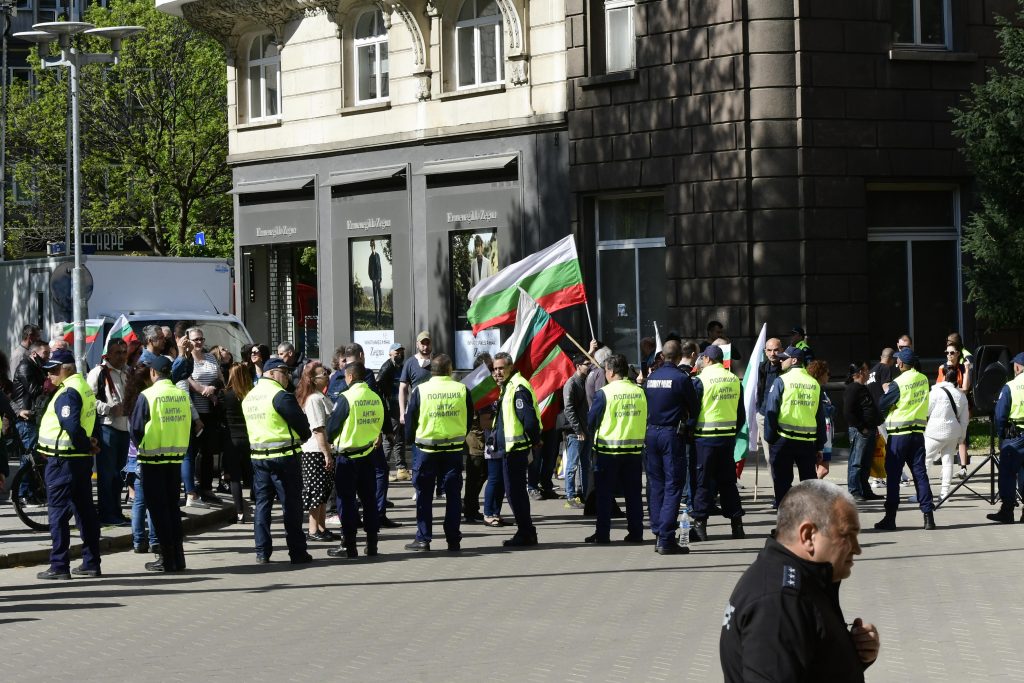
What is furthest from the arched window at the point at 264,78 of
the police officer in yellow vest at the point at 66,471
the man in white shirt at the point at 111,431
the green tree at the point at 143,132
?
the police officer in yellow vest at the point at 66,471

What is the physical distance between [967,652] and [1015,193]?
16474 mm

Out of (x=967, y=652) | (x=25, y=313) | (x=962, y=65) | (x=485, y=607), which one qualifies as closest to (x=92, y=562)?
(x=485, y=607)

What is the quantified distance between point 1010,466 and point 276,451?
7.28m

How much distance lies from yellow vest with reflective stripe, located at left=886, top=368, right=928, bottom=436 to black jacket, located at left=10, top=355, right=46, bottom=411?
31.9ft

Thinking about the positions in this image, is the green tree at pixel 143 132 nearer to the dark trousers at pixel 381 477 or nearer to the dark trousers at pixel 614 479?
the dark trousers at pixel 381 477

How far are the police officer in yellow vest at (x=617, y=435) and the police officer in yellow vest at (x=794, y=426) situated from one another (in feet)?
4.16

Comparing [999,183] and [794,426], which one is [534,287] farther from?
[999,183]

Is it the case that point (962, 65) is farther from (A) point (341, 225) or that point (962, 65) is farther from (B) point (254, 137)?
(B) point (254, 137)

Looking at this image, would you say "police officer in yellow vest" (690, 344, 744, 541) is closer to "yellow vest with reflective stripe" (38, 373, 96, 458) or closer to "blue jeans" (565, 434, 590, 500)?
"blue jeans" (565, 434, 590, 500)

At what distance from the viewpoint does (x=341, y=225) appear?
31234 millimetres

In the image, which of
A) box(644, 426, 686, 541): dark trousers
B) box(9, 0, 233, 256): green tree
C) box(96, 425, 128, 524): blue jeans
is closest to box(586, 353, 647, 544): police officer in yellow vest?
box(644, 426, 686, 541): dark trousers

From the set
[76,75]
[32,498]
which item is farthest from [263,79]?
[32,498]

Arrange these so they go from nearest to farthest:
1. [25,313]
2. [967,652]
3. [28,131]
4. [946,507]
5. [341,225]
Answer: [967,652] → [946,507] → [25,313] → [341,225] → [28,131]

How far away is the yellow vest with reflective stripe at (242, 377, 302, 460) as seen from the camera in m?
13.0
